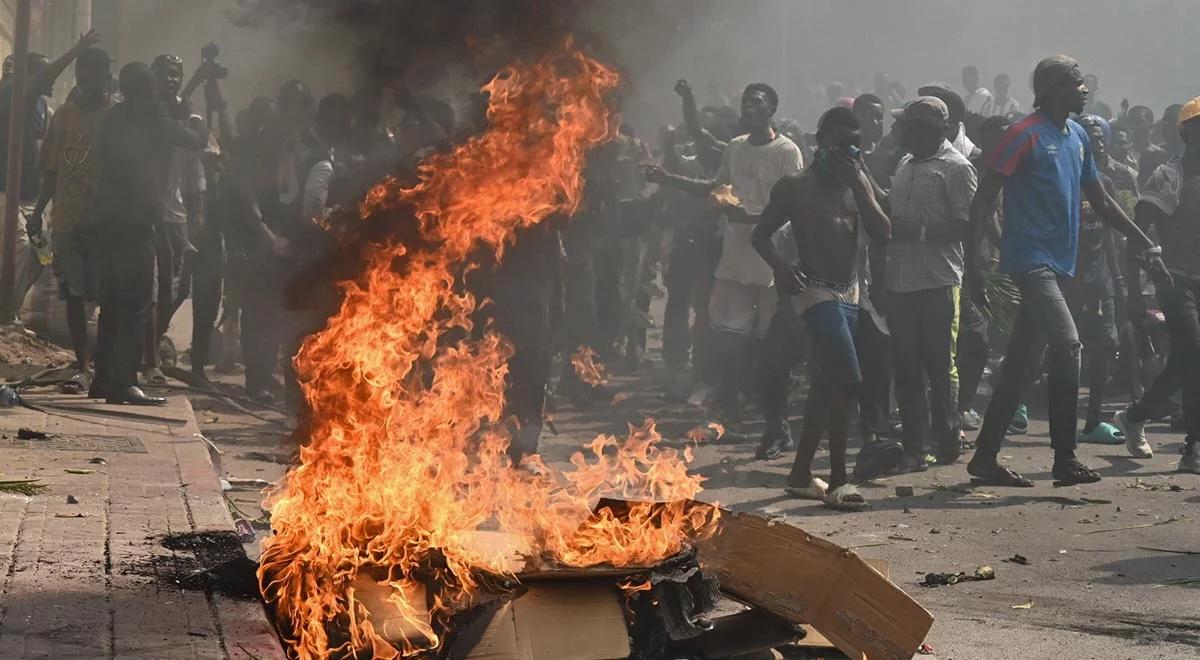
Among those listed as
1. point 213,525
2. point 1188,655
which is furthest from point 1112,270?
point 213,525

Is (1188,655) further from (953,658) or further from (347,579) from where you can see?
(347,579)

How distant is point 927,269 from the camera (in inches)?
412

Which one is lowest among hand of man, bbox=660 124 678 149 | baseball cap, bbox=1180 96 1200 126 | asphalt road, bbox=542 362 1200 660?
asphalt road, bbox=542 362 1200 660

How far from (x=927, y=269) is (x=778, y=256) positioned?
1393mm

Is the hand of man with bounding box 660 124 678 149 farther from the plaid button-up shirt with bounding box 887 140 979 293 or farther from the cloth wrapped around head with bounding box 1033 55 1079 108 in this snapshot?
the cloth wrapped around head with bounding box 1033 55 1079 108

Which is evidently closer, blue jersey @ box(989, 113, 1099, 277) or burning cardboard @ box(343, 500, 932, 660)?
burning cardboard @ box(343, 500, 932, 660)

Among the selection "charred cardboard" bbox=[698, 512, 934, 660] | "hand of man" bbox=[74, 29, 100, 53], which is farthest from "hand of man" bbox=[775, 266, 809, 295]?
"hand of man" bbox=[74, 29, 100, 53]

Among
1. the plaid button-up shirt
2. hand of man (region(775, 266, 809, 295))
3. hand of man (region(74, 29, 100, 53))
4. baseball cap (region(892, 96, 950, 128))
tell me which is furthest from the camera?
hand of man (region(74, 29, 100, 53))

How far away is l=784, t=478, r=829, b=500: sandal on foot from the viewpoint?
9195 millimetres

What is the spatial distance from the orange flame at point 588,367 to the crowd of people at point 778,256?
2.9 inches

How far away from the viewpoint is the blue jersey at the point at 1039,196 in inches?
385

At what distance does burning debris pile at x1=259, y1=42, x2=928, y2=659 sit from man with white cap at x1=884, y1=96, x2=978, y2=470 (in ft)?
13.6

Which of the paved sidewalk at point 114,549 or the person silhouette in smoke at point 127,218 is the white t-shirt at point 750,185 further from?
the paved sidewalk at point 114,549

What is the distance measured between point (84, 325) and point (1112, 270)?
8130 mm
